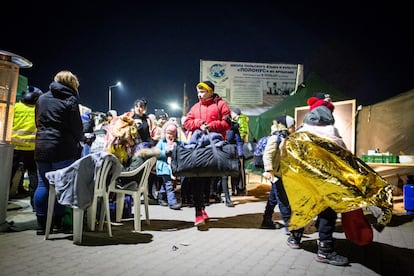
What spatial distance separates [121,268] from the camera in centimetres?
341

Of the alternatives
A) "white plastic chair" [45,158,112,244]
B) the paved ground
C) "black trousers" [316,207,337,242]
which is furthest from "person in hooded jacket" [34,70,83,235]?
"black trousers" [316,207,337,242]

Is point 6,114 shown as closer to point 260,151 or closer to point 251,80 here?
point 260,151

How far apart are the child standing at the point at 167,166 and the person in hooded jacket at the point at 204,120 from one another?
188 centimetres

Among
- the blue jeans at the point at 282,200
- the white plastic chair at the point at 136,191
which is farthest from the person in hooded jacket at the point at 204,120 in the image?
the blue jeans at the point at 282,200

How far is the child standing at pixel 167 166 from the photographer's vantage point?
7411 millimetres

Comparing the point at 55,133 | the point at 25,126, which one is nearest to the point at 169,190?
the point at 25,126

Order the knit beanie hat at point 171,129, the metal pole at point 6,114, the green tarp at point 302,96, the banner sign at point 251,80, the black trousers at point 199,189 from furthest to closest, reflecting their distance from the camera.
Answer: the banner sign at point 251,80 → the green tarp at point 302,96 → the knit beanie hat at point 171,129 → the black trousers at point 199,189 → the metal pole at point 6,114

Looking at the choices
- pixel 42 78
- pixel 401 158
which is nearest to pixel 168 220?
pixel 401 158

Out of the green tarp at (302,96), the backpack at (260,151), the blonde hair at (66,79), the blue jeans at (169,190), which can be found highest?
the green tarp at (302,96)

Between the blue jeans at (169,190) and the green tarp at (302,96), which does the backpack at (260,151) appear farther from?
the green tarp at (302,96)

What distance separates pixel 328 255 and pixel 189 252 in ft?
5.12

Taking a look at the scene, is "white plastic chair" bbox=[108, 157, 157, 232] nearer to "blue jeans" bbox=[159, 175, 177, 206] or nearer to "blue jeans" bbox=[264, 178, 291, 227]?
"blue jeans" bbox=[159, 175, 177, 206]

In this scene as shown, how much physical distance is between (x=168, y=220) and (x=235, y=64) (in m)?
12.3

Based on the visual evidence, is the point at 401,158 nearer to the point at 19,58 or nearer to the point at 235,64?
the point at 19,58
